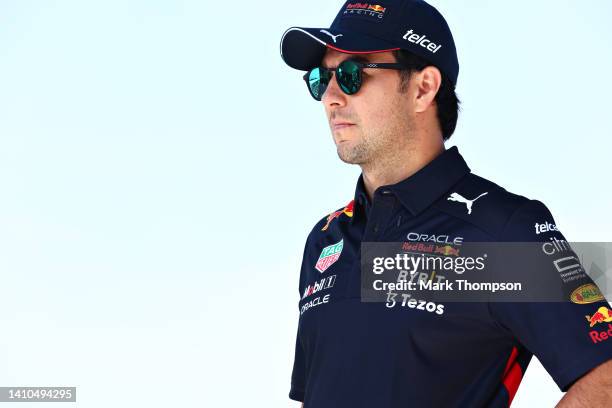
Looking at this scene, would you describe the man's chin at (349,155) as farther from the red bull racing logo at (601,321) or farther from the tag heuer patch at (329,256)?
the red bull racing logo at (601,321)

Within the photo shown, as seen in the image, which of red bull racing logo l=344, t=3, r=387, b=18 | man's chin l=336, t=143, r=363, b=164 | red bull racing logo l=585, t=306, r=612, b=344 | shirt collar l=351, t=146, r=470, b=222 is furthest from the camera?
red bull racing logo l=344, t=3, r=387, b=18

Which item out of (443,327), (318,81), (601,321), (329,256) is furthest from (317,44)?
(601,321)

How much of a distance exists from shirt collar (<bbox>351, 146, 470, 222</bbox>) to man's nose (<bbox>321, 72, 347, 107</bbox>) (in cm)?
33

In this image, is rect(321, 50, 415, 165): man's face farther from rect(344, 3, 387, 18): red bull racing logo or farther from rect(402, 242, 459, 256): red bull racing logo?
rect(402, 242, 459, 256): red bull racing logo

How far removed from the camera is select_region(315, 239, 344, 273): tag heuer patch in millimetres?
2865

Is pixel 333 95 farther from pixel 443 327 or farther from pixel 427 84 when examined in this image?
pixel 443 327

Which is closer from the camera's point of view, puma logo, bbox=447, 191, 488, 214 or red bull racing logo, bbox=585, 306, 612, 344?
red bull racing logo, bbox=585, 306, 612, 344

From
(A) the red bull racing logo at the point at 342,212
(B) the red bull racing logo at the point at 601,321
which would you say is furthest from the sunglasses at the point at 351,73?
(B) the red bull racing logo at the point at 601,321

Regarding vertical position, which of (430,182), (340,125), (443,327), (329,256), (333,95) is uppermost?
(333,95)

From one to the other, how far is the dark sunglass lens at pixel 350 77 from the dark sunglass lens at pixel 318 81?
10cm

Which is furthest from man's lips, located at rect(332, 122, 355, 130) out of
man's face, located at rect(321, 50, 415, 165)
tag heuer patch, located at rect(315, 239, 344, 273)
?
tag heuer patch, located at rect(315, 239, 344, 273)

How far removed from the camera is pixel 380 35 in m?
2.85

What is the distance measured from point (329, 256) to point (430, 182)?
452 millimetres

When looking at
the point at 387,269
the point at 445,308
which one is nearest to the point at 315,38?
the point at 387,269
